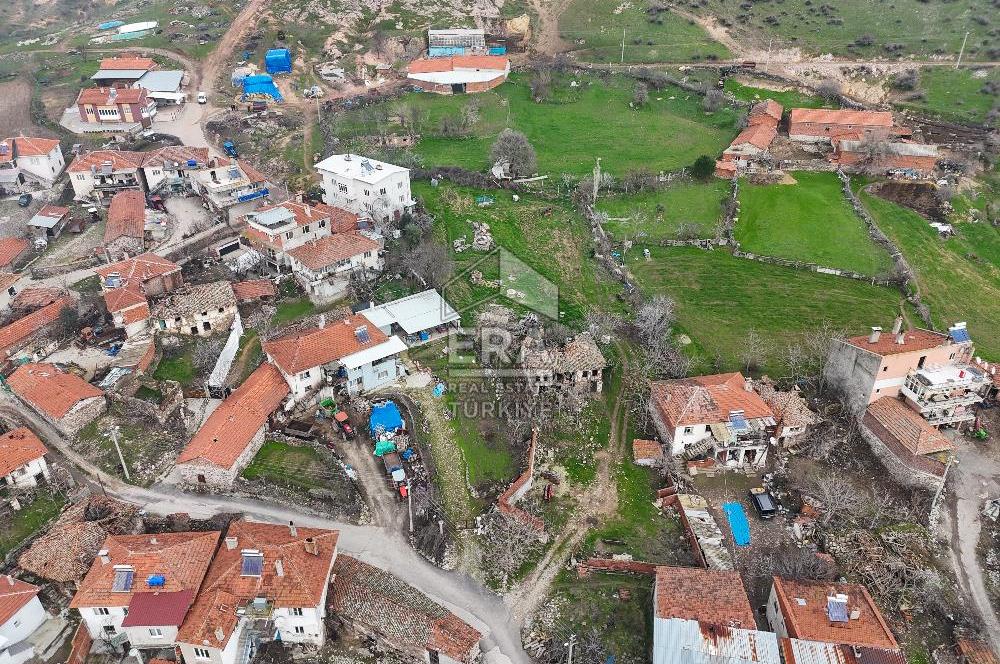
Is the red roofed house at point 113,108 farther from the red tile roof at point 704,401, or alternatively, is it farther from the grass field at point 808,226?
the red tile roof at point 704,401

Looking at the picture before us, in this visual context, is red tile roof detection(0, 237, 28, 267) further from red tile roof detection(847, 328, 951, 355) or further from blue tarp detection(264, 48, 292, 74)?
red tile roof detection(847, 328, 951, 355)

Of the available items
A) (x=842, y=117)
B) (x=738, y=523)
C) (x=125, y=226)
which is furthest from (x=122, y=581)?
(x=842, y=117)

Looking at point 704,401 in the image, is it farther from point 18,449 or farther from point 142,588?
point 18,449

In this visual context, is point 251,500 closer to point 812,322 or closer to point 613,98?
point 812,322

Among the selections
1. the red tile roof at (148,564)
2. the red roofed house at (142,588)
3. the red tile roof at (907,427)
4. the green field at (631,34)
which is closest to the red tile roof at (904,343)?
the red tile roof at (907,427)

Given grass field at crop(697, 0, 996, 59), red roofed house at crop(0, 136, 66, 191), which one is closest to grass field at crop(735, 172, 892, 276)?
grass field at crop(697, 0, 996, 59)

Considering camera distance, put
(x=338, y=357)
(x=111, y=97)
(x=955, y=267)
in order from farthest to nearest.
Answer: (x=111, y=97) < (x=955, y=267) < (x=338, y=357)
